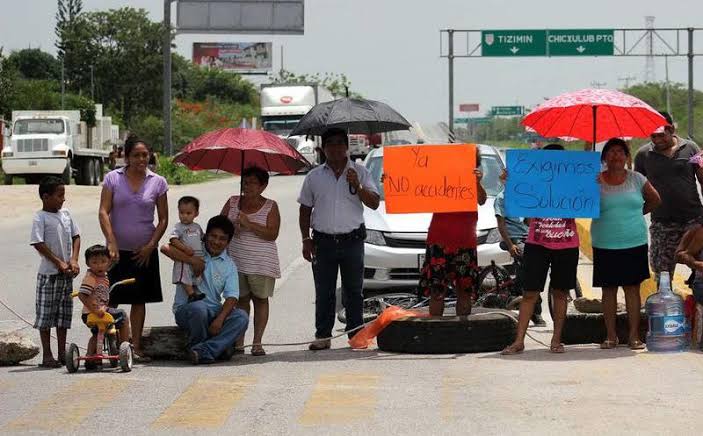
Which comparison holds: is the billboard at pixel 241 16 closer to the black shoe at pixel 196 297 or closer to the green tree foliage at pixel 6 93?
→ the green tree foliage at pixel 6 93

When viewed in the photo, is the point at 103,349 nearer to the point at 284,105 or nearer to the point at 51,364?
the point at 51,364

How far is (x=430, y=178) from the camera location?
12.1 metres

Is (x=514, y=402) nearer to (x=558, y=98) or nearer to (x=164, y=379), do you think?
(x=164, y=379)

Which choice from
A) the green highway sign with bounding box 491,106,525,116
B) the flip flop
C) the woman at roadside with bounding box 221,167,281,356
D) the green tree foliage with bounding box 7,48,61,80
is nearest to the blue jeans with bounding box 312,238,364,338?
the woman at roadside with bounding box 221,167,281,356

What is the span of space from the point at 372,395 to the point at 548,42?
61642mm

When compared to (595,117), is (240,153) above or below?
below

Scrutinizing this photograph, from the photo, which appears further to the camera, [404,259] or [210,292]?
[404,259]

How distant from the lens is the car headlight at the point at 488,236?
1545 centimetres

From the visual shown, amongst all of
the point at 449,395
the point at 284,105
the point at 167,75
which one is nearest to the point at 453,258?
the point at 449,395

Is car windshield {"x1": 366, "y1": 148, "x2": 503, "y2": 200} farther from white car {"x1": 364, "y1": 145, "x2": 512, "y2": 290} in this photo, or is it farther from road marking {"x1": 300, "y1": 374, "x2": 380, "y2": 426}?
road marking {"x1": 300, "y1": 374, "x2": 380, "y2": 426}

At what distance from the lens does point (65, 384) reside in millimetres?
10367

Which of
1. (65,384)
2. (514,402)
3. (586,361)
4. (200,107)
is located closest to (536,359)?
(586,361)

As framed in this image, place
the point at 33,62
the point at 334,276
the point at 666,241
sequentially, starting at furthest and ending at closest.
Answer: the point at 33,62 → the point at 666,241 → the point at 334,276

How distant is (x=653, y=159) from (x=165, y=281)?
27.4 ft
